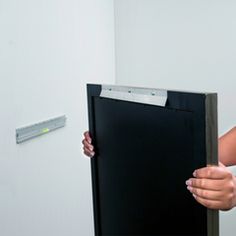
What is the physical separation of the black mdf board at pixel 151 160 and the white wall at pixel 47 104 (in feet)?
2.01

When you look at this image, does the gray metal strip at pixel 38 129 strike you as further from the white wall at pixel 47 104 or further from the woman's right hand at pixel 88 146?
the woman's right hand at pixel 88 146

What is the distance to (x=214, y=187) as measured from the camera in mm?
559

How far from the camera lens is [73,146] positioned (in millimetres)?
1884

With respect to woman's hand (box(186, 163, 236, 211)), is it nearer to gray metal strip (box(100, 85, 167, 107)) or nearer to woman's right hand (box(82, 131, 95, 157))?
gray metal strip (box(100, 85, 167, 107))

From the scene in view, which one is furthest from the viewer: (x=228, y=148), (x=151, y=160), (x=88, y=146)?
(x=228, y=148)

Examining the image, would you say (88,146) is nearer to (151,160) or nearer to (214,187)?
(151,160)

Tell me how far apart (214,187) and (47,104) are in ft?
3.86

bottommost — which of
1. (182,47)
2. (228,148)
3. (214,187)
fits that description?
(228,148)

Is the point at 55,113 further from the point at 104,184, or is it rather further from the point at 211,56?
the point at 211,56

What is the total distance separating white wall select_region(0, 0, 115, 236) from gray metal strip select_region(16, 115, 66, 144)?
0.03m

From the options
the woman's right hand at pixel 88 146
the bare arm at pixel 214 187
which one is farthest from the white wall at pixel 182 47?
the bare arm at pixel 214 187

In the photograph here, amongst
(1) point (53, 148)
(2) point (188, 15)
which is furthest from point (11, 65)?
(2) point (188, 15)

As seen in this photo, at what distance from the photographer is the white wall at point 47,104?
4.45ft

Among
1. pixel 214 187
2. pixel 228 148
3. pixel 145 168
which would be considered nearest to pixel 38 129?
pixel 228 148
